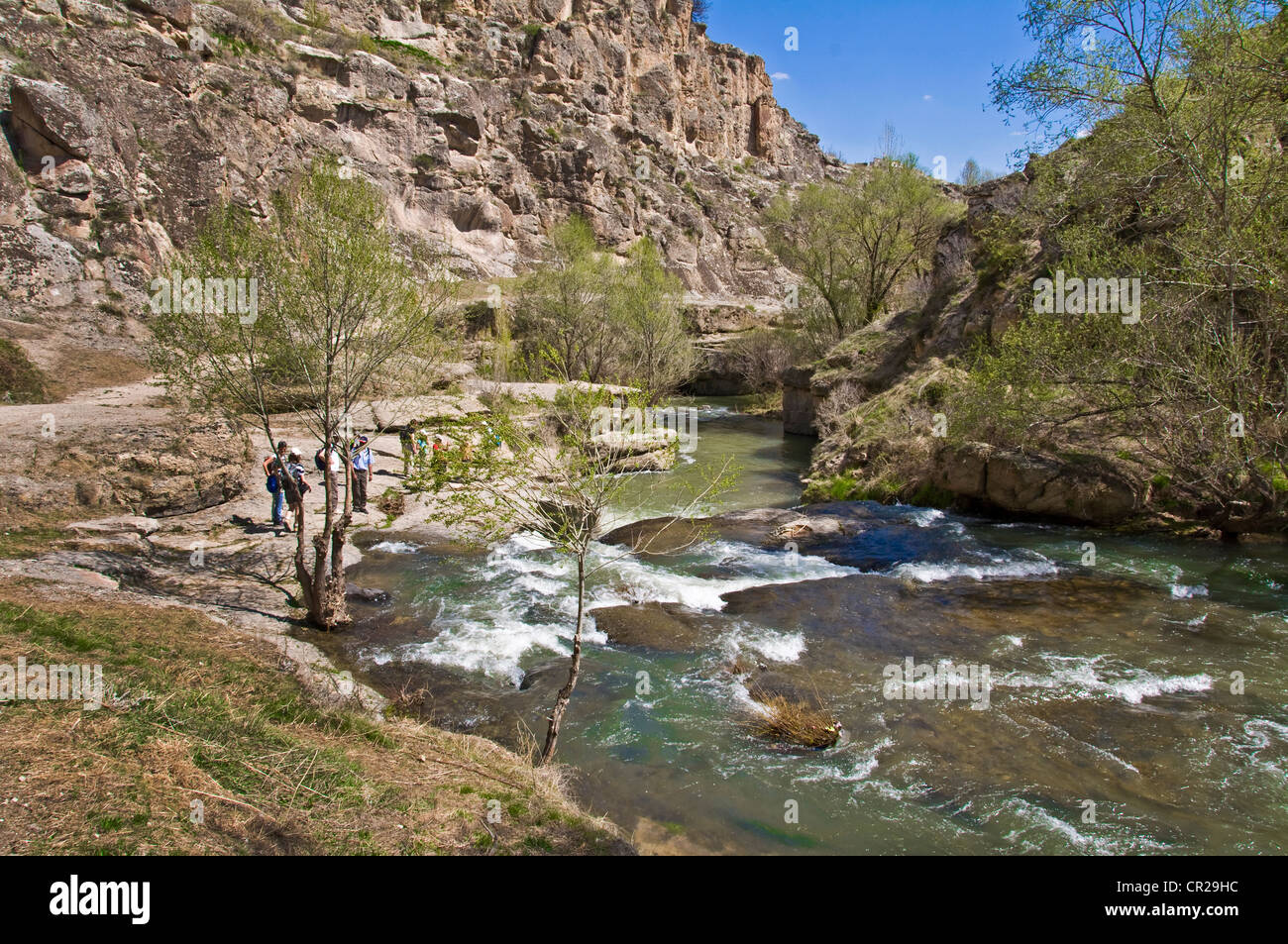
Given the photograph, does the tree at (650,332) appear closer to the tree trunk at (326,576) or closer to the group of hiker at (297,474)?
the group of hiker at (297,474)

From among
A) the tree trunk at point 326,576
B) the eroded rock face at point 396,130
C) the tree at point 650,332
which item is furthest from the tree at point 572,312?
the tree trunk at point 326,576

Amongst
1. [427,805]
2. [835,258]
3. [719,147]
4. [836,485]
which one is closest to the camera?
[427,805]

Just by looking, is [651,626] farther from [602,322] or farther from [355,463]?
[602,322]

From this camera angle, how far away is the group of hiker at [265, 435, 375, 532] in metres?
10.7

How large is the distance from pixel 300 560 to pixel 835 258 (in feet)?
104

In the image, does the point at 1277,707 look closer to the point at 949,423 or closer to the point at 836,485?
the point at 949,423

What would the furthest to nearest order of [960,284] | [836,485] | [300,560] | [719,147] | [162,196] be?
1. [719,147]
2. [162,196]
3. [960,284]
4. [836,485]
5. [300,560]

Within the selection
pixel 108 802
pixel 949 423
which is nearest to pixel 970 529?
pixel 949 423

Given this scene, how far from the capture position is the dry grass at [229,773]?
4.08m

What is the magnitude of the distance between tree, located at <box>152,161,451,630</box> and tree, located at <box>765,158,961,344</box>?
27696 mm

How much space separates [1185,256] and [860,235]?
2275 centimetres

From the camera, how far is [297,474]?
13.0 meters

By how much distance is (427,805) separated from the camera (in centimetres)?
527
